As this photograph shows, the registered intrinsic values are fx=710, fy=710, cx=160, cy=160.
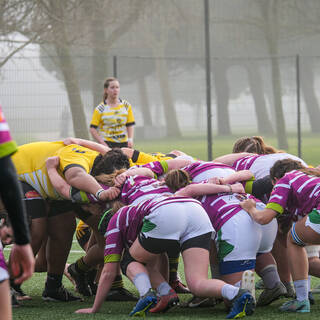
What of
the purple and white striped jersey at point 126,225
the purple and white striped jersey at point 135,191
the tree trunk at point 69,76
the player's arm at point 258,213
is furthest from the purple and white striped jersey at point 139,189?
the tree trunk at point 69,76

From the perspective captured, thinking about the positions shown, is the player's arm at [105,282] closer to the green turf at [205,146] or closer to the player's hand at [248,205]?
the player's hand at [248,205]

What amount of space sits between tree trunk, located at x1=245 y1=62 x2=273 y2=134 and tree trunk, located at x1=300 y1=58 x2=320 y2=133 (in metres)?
1.23

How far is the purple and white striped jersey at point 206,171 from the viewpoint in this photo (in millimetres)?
5000

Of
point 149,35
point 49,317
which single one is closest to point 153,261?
point 49,317

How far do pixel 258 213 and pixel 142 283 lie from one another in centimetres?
86

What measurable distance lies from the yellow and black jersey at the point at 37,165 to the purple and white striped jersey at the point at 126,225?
2.67ft

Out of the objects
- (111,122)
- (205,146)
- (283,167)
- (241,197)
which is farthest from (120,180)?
(205,146)

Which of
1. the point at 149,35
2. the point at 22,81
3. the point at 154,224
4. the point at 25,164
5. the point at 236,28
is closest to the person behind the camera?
the point at 154,224

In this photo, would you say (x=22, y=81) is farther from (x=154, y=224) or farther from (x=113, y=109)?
(x=154, y=224)

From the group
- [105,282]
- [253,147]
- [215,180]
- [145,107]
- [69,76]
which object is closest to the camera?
[105,282]

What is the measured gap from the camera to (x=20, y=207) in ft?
7.61

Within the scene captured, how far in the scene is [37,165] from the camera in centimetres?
527

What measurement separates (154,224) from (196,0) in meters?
19.4

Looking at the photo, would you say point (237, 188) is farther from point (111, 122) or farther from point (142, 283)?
point (111, 122)
